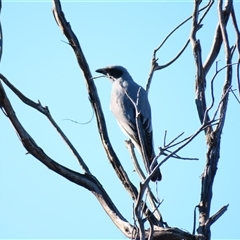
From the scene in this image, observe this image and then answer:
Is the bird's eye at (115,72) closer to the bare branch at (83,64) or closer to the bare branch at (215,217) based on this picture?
the bare branch at (83,64)

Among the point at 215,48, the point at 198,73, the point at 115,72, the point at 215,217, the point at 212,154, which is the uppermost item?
the point at 115,72

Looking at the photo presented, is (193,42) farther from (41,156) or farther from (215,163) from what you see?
(41,156)

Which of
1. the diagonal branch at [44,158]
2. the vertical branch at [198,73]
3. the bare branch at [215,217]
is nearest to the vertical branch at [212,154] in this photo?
the bare branch at [215,217]

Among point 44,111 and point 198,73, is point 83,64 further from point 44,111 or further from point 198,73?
point 198,73

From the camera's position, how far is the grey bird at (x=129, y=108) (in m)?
5.78

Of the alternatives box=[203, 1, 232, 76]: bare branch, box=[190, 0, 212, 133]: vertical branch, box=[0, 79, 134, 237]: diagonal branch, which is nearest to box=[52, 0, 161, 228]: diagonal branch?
box=[0, 79, 134, 237]: diagonal branch

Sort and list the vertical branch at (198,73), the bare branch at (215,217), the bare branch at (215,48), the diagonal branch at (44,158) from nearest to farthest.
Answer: the bare branch at (215,217)
the diagonal branch at (44,158)
the vertical branch at (198,73)
the bare branch at (215,48)

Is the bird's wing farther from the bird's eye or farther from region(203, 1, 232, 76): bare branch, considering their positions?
region(203, 1, 232, 76): bare branch

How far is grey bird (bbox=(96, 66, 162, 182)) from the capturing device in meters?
5.78

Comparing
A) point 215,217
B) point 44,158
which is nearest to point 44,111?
point 44,158

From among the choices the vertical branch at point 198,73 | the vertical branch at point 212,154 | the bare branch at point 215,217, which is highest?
the vertical branch at point 198,73

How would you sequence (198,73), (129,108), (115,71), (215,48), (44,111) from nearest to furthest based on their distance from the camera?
(198,73) → (44,111) → (215,48) → (129,108) → (115,71)

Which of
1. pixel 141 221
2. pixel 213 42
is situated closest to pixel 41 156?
pixel 141 221

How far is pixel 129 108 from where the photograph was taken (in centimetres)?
650
